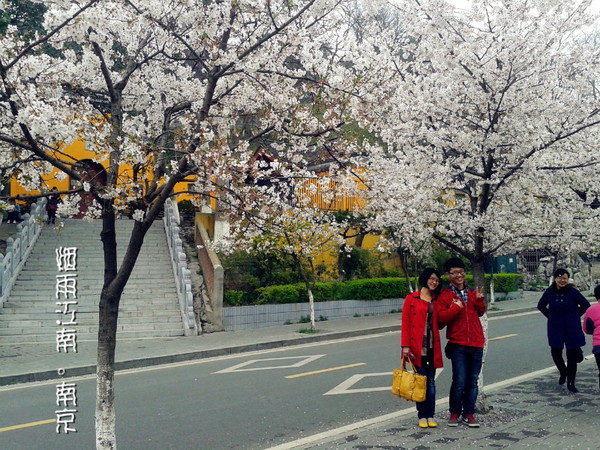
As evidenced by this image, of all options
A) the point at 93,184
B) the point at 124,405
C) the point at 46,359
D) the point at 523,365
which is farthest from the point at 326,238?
the point at 93,184

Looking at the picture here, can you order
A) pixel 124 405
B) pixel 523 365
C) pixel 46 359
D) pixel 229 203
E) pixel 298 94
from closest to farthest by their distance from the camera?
1. pixel 229 203
2. pixel 298 94
3. pixel 124 405
4. pixel 523 365
5. pixel 46 359

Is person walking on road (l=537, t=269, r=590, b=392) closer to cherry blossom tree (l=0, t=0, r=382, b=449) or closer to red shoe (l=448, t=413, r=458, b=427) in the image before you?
red shoe (l=448, t=413, r=458, b=427)

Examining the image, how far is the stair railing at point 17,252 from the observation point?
51.5 feet

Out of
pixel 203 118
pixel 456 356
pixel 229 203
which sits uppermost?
pixel 203 118

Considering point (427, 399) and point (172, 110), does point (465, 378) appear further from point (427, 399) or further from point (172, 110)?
point (172, 110)

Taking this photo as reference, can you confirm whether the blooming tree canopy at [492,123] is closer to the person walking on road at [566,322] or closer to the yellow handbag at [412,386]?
the person walking on road at [566,322]

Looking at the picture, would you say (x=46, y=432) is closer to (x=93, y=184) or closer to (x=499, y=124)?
(x=93, y=184)

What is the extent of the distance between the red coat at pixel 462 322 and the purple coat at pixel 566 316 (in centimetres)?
254

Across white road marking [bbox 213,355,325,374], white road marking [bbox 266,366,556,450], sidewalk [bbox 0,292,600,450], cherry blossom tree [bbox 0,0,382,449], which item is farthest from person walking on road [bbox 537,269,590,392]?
white road marking [bbox 213,355,325,374]

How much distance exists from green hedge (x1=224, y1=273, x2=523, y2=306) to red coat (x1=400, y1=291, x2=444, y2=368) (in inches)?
434

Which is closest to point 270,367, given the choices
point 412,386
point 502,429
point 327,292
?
point 412,386

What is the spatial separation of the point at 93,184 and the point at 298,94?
3.20m

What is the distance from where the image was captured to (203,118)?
5.73 metres

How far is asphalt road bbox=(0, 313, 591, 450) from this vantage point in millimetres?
6797
